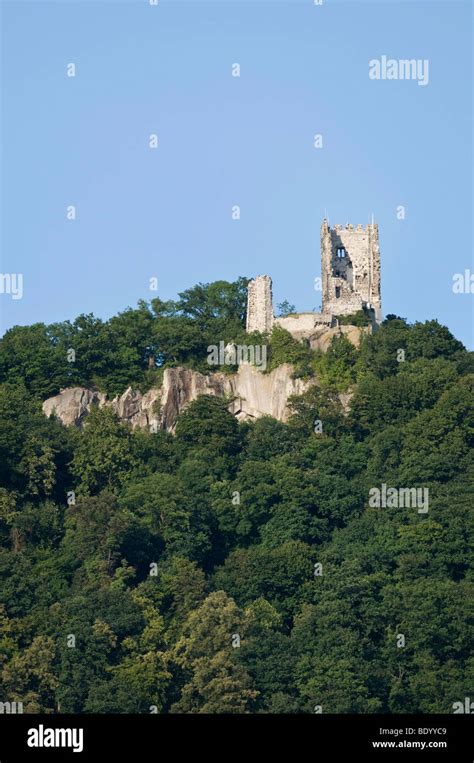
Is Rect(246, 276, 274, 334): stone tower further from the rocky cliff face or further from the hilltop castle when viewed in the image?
the rocky cliff face

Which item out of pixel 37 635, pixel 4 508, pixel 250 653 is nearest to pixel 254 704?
pixel 250 653

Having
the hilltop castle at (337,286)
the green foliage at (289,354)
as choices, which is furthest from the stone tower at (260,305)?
the green foliage at (289,354)

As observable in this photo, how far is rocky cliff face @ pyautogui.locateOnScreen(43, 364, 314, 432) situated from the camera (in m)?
87.5

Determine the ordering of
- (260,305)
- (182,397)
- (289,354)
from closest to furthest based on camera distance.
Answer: (289,354) < (182,397) < (260,305)

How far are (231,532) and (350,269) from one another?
14.5m

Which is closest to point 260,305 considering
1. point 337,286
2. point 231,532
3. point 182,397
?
point 337,286

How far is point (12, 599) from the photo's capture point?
246 ft

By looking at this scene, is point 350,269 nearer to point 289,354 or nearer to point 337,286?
point 337,286

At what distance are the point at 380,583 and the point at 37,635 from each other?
425 inches

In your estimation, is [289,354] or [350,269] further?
[350,269]

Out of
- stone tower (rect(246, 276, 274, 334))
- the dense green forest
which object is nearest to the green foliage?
the dense green forest

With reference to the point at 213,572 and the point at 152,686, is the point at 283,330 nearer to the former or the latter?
the point at 213,572

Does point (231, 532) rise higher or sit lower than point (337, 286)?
lower

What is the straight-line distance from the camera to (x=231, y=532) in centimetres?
8156
